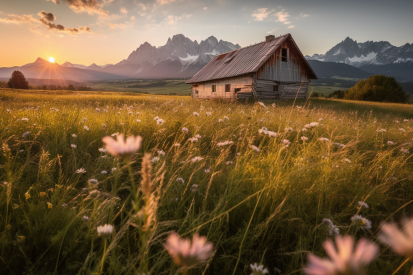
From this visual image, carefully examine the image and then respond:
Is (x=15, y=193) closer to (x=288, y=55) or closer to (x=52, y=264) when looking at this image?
(x=52, y=264)

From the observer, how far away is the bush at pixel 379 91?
4066 cm

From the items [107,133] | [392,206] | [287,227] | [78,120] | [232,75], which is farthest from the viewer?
[232,75]

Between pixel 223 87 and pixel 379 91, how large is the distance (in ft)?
129

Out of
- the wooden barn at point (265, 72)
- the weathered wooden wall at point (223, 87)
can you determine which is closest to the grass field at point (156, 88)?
the weathered wooden wall at point (223, 87)

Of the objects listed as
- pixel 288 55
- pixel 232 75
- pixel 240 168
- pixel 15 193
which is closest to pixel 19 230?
pixel 15 193

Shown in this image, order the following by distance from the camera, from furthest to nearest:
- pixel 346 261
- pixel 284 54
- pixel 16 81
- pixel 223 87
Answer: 1. pixel 16 81
2. pixel 223 87
3. pixel 284 54
4. pixel 346 261

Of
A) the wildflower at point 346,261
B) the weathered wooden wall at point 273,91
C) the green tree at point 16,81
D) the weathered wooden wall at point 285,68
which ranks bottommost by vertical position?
the wildflower at point 346,261

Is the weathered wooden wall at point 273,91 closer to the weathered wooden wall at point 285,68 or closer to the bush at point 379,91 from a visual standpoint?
the weathered wooden wall at point 285,68

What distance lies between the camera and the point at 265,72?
1767 cm

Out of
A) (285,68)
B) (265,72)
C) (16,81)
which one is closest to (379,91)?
(285,68)

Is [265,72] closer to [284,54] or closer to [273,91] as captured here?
[273,91]

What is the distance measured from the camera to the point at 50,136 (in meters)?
3.37

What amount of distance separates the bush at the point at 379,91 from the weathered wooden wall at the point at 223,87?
3694 cm

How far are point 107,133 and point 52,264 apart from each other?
2507 mm
